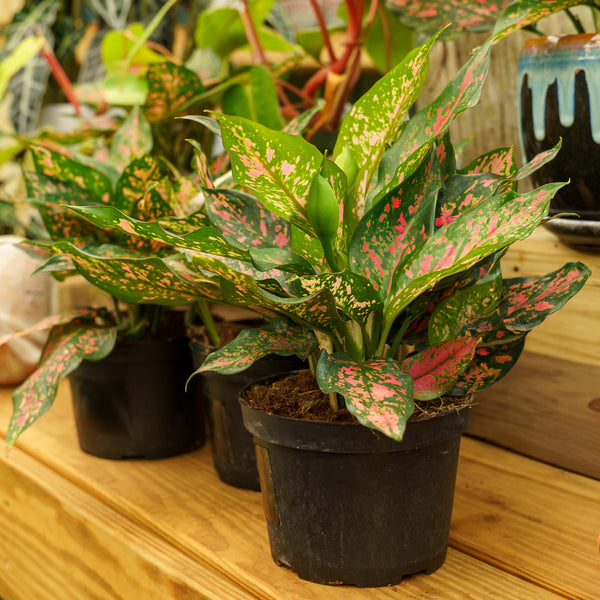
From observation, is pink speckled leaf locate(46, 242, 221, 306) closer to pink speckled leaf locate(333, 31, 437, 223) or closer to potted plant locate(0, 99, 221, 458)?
potted plant locate(0, 99, 221, 458)

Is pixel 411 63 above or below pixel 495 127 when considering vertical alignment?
above

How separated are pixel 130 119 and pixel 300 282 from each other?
1.79ft

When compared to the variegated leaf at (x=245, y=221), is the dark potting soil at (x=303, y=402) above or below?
below

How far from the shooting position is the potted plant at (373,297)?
1.70 feet

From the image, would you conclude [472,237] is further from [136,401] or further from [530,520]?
[136,401]

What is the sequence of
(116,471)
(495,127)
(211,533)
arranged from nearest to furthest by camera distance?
(211,533), (116,471), (495,127)

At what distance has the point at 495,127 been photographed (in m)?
1.06

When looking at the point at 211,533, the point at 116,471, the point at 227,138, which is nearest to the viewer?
the point at 227,138

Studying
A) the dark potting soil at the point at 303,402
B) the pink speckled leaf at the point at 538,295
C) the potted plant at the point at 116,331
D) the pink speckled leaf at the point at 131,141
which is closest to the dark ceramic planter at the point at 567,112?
the pink speckled leaf at the point at 538,295

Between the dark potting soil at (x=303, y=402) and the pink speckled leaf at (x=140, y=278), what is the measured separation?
0.11 metres

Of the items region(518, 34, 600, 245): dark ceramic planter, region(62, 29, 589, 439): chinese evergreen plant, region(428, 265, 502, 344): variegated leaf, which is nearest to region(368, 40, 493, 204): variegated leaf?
region(62, 29, 589, 439): chinese evergreen plant

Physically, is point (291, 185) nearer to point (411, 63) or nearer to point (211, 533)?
point (411, 63)

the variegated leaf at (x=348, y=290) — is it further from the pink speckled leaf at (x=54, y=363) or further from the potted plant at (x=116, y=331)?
the pink speckled leaf at (x=54, y=363)

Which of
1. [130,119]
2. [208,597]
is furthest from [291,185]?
[130,119]
